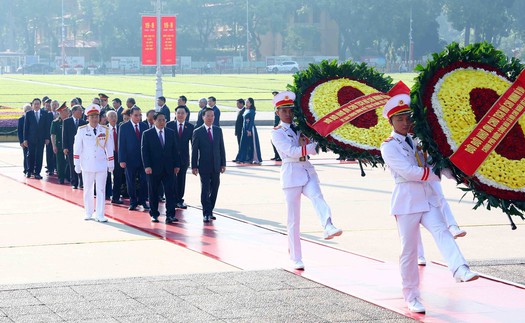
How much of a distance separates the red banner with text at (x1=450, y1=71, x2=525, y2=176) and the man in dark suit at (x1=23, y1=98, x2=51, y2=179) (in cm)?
1311

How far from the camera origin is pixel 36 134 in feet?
66.0

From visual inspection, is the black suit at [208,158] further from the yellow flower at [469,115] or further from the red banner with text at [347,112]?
the yellow flower at [469,115]

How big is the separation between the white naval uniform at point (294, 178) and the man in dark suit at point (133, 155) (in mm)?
5307

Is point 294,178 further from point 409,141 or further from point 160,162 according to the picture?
point 160,162

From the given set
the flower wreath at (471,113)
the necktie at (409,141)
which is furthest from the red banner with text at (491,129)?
the necktie at (409,141)

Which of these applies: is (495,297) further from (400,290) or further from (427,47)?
(427,47)

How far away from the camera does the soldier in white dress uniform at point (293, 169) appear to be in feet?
33.5

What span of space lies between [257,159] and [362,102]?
1318 centimetres

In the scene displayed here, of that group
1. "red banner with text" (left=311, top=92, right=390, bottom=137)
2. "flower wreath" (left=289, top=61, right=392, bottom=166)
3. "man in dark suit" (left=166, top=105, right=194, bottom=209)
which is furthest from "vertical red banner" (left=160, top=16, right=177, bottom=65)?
"red banner with text" (left=311, top=92, right=390, bottom=137)

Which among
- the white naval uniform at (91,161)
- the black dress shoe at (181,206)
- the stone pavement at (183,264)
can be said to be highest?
the white naval uniform at (91,161)

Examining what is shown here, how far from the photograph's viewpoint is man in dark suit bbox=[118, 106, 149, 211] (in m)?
15.3

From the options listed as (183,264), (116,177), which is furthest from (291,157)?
(116,177)

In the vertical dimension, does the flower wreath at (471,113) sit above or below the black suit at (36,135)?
above

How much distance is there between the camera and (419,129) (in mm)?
Result: 8305
